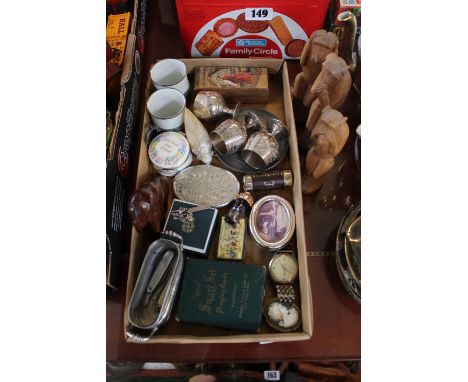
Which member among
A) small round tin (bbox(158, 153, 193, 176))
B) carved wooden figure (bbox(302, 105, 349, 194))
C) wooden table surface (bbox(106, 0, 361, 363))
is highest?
carved wooden figure (bbox(302, 105, 349, 194))

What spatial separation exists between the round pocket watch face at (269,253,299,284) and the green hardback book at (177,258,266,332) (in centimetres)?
7

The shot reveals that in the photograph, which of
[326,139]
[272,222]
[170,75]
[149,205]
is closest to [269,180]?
[272,222]

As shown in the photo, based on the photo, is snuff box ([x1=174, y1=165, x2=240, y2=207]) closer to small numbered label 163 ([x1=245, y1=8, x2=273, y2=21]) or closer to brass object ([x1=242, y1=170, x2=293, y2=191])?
brass object ([x1=242, y1=170, x2=293, y2=191])

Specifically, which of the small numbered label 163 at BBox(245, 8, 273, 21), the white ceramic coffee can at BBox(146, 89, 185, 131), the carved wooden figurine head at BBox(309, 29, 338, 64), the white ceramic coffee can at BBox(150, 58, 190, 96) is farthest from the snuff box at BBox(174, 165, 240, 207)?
the small numbered label 163 at BBox(245, 8, 273, 21)

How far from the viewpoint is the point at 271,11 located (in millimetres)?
1181

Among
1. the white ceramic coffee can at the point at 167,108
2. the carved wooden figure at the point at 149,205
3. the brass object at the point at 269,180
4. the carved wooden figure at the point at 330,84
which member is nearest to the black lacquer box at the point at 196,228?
the carved wooden figure at the point at 149,205

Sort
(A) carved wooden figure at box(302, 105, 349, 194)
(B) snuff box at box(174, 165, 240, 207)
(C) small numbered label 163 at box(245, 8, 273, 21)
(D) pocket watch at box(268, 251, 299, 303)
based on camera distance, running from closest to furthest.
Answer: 1. (A) carved wooden figure at box(302, 105, 349, 194)
2. (D) pocket watch at box(268, 251, 299, 303)
3. (B) snuff box at box(174, 165, 240, 207)
4. (C) small numbered label 163 at box(245, 8, 273, 21)

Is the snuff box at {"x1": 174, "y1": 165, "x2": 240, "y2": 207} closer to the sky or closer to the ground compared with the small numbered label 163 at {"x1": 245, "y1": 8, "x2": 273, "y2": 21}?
closer to the ground

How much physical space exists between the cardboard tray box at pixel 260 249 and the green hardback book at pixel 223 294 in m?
0.04

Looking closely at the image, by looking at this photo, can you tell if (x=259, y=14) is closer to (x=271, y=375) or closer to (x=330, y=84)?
(x=330, y=84)

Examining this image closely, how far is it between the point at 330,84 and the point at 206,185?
45 cm

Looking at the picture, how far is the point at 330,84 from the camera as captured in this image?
37.3 inches

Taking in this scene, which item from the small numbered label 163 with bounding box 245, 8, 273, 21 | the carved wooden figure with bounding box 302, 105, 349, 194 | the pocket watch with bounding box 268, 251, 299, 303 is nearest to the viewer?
the carved wooden figure with bounding box 302, 105, 349, 194

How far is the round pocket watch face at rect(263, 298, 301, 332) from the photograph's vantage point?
3.02 ft
